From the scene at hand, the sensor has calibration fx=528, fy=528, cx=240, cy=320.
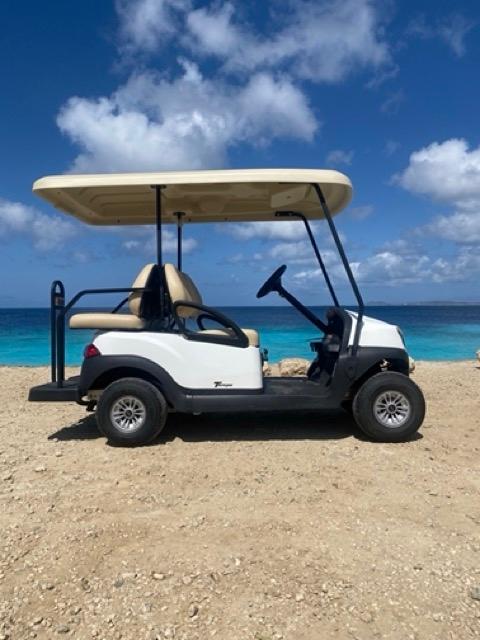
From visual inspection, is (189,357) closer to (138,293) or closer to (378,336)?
(138,293)

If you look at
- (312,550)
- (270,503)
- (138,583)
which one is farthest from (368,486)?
(138,583)

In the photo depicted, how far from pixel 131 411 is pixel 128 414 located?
0.04 metres

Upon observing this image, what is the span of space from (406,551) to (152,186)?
11.7 feet

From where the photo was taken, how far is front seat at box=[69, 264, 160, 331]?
4891 mm

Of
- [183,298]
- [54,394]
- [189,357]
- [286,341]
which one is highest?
[183,298]

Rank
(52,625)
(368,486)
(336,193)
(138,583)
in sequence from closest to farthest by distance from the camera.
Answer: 1. (52,625)
2. (138,583)
3. (368,486)
4. (336,193)

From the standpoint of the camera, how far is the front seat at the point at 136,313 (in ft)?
16.0

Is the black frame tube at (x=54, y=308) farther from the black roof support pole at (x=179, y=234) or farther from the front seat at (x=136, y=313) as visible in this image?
the black roof support pole at (x=179, y=234)

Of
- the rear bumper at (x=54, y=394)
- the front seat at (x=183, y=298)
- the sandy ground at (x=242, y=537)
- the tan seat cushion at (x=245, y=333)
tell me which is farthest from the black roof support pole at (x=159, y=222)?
the sandy ground at (x=242, y=537)

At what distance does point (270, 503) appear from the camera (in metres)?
3.54

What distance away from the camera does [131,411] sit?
480 centimetres

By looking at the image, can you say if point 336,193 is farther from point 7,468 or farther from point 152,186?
point 7,468

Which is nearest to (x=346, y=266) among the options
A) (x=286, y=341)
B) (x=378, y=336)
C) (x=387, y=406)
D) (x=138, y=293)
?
(x=378, y=336)

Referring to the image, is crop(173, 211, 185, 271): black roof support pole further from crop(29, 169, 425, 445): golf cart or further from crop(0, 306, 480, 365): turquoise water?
crop(0, 306, 480, 365): turquoise water
